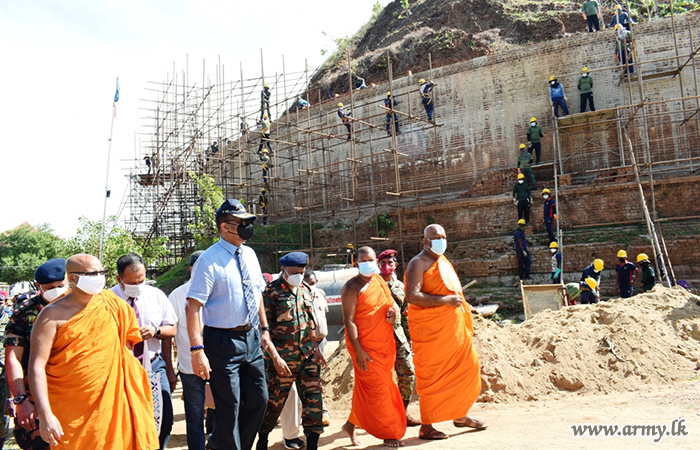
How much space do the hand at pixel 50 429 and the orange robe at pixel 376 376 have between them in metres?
2.28

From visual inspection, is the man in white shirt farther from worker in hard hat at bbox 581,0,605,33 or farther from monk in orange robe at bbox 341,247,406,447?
worker in hard hat at bbox 581,0,605,33

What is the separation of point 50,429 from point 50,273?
47.4 inches

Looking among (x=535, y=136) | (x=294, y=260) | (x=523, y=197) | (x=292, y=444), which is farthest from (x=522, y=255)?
(x=294, y=260)

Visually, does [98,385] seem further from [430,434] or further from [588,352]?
[588,352]

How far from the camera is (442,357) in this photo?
434 cm

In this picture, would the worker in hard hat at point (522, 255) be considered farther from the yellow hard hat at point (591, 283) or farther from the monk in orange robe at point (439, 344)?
the monk in orange robe at point (439, 344)

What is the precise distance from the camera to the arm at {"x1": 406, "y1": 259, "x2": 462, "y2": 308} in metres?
4.33

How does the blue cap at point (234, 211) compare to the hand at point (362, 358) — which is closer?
the blue cap at point (234, 211)

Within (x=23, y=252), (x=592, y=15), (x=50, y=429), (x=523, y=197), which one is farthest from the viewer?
(x=23, y=252)

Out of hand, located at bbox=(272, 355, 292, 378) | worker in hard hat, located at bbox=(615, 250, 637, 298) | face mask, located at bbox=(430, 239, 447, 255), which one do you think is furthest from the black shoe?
worker in hard hat, located at bbox=(615, 250, 637, 298)

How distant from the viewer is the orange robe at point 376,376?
166 inches

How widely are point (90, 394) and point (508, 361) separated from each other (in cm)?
423

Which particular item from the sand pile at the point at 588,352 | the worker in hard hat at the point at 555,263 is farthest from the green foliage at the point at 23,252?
the sand pile at the point at 588,352

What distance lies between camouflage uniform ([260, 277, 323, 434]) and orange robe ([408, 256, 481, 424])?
0.91m
